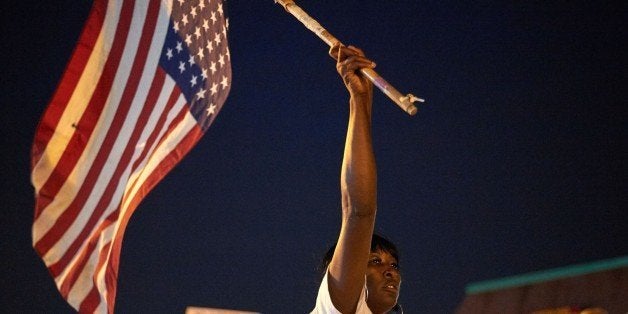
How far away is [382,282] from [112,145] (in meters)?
2.33

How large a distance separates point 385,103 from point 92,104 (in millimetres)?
3617

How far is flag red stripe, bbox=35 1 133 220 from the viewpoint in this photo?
4.46 metres

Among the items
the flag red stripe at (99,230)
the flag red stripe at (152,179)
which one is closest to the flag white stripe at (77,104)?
the flag red stripe at (99,230)

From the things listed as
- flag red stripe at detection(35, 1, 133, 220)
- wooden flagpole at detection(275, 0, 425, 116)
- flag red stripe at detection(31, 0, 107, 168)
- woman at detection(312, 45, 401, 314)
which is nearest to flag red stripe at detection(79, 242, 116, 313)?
flag red stripe at detection(35, 1, 133, 220)

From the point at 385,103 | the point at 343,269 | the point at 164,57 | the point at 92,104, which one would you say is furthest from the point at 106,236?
the point at 385,103

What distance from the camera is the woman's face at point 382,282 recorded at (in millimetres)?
2646

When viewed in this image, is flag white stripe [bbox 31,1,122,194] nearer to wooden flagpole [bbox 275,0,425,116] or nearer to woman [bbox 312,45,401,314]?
wooden flagpole [bbox 275,0,425,116]

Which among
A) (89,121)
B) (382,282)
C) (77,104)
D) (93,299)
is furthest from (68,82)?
(382,282)

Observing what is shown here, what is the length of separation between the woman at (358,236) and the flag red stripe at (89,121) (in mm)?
2109

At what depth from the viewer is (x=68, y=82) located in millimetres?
4539

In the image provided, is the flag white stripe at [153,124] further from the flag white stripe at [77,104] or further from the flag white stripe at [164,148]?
the flag white stripe at [77,104]

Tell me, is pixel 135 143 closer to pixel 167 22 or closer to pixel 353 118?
pixel 167 22

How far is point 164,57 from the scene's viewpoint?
4.89 metres

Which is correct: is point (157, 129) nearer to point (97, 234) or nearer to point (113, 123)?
point (113, 123)
